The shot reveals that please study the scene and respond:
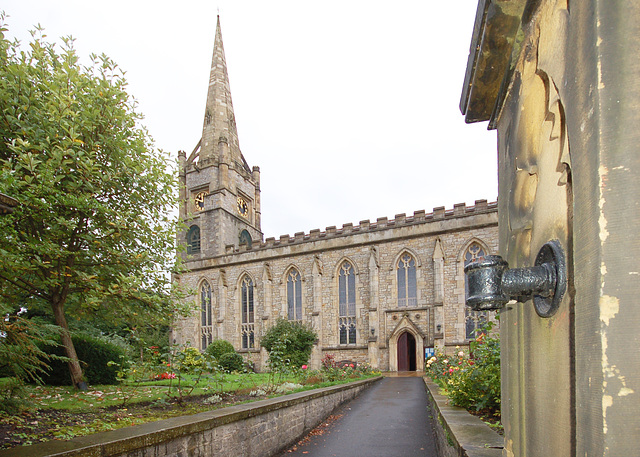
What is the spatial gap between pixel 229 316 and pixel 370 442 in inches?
853

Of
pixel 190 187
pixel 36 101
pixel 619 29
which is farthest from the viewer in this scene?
pixel 190 187

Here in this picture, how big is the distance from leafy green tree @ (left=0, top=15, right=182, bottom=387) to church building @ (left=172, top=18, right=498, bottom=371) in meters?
7.95

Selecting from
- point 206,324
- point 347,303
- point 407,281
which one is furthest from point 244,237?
point 407,281

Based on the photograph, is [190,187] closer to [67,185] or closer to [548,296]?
[67,185]

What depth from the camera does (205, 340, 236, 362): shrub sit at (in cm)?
2386

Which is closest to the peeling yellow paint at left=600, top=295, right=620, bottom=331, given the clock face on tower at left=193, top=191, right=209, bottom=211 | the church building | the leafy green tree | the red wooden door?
the leafy green tree

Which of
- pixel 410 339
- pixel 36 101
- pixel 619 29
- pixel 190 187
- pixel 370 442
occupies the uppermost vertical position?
pixel 190 187

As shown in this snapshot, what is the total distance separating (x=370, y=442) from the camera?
6234mm

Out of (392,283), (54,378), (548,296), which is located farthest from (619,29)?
(392,283)

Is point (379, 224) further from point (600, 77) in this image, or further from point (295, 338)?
point (600, 77)

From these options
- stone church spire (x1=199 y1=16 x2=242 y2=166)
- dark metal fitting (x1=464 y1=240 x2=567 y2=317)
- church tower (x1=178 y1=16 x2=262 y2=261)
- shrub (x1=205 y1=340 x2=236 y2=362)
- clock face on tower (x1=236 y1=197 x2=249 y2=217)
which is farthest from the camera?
clock face on tower (x1=236 y1=197 x2=249 y2=217)

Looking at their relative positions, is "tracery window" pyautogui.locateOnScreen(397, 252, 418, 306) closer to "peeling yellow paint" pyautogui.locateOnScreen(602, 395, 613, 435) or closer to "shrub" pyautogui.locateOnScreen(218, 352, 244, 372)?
"shrub" pyautogui.locateOnScreen(218, 352, 244, 372)

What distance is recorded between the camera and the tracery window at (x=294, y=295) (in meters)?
24.8

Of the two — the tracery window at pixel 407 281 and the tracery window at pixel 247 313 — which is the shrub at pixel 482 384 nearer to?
the tracery window at pixel 407 281
